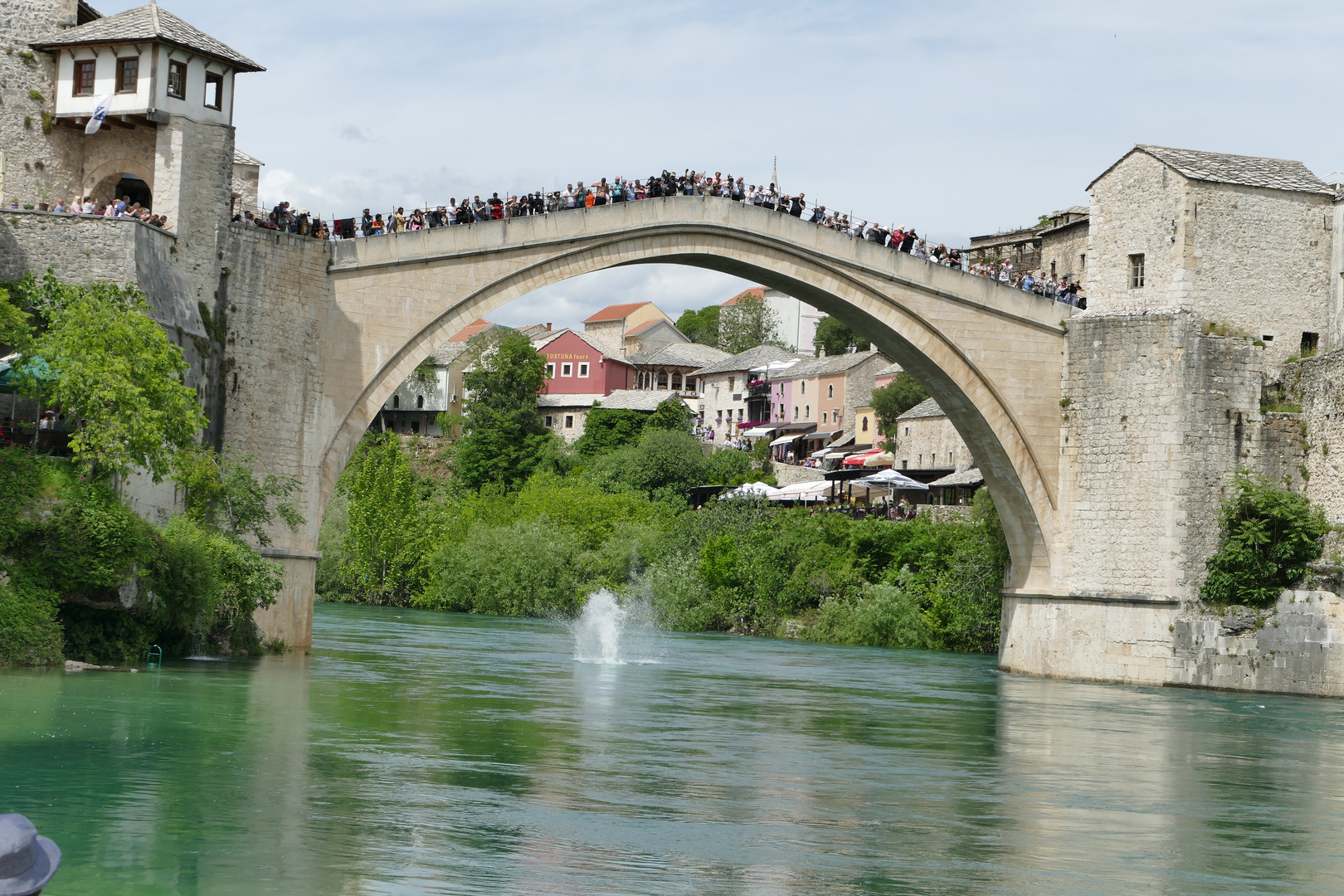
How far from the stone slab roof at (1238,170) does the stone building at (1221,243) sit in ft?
0.08

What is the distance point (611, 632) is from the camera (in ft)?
128

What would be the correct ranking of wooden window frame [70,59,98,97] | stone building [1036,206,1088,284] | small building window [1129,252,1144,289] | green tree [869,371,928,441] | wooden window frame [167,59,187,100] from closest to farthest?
wooden window frame [167,59,187,100] < wooden window frame [70,59,98,97] < small building window [1129,252,1144,289] < stone building [1036,206,1088,284] < green tree [869,371,928,441]

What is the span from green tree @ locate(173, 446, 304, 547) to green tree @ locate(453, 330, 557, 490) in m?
36.5

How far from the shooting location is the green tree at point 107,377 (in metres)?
19.1

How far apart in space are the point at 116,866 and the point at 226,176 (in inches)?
646

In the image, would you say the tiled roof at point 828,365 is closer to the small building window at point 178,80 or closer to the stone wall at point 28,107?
the stone wall at point 28,107

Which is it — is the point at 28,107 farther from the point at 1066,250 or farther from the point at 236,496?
the point at 1066,250

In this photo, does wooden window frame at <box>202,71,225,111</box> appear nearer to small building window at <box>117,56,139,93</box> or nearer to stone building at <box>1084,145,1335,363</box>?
small building window at <box>117,56,139,93</box>

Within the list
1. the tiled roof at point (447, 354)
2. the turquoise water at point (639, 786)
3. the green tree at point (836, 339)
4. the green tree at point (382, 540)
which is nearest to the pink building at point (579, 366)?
the tiled roof at point (447, 354)

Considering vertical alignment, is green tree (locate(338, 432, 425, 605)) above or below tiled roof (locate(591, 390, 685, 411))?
below

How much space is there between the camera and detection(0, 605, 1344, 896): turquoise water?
377 inches

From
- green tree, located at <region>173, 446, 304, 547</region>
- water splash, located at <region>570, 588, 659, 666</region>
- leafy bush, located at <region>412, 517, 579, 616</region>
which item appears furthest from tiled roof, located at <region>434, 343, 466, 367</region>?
green tree, located at <region>173, 446, 304, 547</region>

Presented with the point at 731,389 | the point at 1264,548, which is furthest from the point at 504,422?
the point at 1264,548

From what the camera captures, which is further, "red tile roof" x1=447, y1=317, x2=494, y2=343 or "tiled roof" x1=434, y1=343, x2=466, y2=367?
"red tile roof" x1=447, y1=317, x2=494, y2=343
